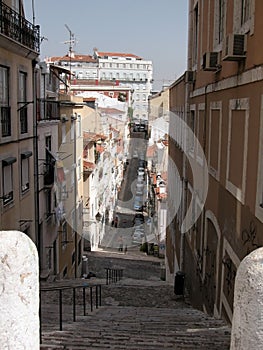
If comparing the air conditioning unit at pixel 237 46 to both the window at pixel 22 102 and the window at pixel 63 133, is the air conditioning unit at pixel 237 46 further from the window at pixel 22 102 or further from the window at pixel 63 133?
the window at pixel 63 133

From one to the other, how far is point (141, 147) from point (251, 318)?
7223 centimetres

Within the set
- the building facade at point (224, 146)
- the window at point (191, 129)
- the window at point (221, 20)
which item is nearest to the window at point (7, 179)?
the building facade at point (224, 146)

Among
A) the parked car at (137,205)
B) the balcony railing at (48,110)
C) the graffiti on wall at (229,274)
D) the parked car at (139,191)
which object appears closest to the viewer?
the graffiti on wall at (229,274)

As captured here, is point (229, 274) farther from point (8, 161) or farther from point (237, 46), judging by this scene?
point (8, 161)

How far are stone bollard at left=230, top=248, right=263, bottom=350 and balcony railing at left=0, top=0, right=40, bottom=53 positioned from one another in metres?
11.3

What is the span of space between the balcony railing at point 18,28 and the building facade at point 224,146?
5239mm

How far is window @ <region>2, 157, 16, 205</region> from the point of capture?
13.0 m

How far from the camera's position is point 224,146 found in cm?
939

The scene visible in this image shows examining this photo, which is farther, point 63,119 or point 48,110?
point 63,119

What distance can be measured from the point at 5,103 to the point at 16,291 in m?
11.3

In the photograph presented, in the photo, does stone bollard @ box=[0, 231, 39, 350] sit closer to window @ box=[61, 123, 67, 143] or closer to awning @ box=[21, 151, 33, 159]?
awning @ box=[21, 151, 33, 159]

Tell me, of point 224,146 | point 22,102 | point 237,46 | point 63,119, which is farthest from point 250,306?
point 63,119

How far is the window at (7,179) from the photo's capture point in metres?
13.0

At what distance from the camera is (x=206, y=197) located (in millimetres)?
11555
